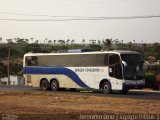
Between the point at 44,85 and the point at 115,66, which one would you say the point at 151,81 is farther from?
the point at 115,66

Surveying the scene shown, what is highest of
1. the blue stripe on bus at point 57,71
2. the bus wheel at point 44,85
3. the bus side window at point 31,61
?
the bus side window at point 31,61

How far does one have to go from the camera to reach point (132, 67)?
33062 mm

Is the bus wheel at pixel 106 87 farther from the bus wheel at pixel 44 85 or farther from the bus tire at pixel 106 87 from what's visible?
the bus wheel at pixel 44 85

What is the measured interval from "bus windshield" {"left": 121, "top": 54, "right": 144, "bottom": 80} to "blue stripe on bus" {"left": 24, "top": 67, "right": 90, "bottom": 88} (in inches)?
158

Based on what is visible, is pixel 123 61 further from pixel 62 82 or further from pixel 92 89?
pixel 62 82

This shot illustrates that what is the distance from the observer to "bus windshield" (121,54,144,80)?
32.8 metres

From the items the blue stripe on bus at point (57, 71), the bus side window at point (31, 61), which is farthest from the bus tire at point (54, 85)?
the bus side window at point (31, 61)

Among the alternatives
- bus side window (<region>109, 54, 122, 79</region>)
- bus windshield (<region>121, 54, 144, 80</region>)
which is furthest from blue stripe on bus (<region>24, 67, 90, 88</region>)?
bus windshield (<region>121, 54, 144, 80</region>)

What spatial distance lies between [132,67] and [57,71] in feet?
23.2

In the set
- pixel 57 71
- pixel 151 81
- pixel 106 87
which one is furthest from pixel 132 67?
pixel 151 81

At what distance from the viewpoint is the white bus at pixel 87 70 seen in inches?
1296

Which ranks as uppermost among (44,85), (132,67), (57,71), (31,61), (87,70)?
(31,61)

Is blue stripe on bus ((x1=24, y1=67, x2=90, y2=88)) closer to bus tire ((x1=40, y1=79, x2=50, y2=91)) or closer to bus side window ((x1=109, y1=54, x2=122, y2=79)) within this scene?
bus tire ((x1=40, y1=79, x2=50, y2=91))

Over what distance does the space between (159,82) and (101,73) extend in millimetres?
10772
